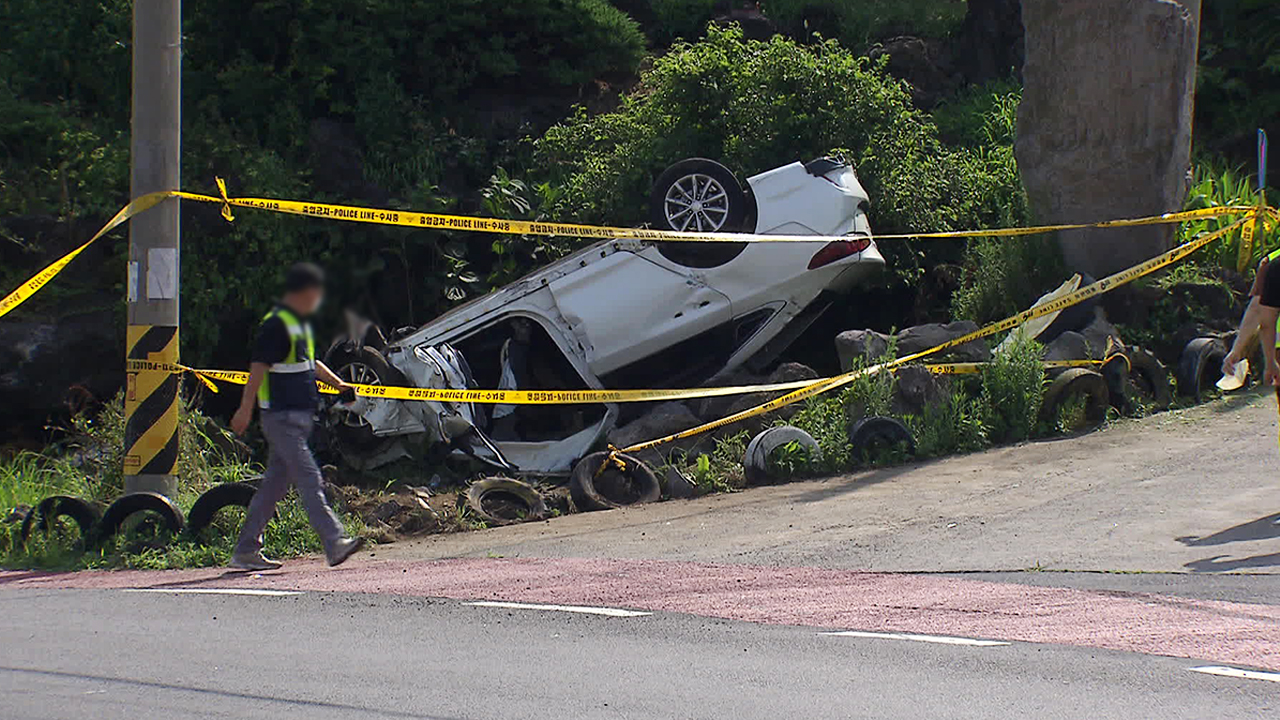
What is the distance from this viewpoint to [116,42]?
19.6m

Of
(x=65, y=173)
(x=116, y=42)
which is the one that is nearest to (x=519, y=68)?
(x=116, y=42)

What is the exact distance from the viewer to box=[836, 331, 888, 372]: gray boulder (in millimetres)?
12758

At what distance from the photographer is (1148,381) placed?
1294 cm

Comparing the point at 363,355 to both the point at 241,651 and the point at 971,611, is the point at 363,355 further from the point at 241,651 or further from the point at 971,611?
the point at 971,611

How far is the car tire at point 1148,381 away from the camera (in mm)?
12781

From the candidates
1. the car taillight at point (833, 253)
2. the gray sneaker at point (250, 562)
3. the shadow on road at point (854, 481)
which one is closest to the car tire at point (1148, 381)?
the shadow on road at point (854, 481)

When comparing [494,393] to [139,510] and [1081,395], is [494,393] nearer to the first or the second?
[139,510]

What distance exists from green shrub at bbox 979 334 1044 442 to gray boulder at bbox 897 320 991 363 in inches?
18.2

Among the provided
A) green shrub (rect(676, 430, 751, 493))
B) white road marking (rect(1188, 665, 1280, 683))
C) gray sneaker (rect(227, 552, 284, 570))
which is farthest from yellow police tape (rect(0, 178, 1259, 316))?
white road marking (rect(1188, 665, 1280, 683))

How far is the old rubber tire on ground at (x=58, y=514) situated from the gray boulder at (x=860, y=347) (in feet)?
21.4

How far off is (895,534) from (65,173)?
1212cm

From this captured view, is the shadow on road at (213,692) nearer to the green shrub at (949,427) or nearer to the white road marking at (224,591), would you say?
the white road marking at (224,591)

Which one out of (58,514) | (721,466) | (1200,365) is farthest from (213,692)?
(1200,365)

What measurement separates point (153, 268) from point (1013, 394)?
7142 mm
